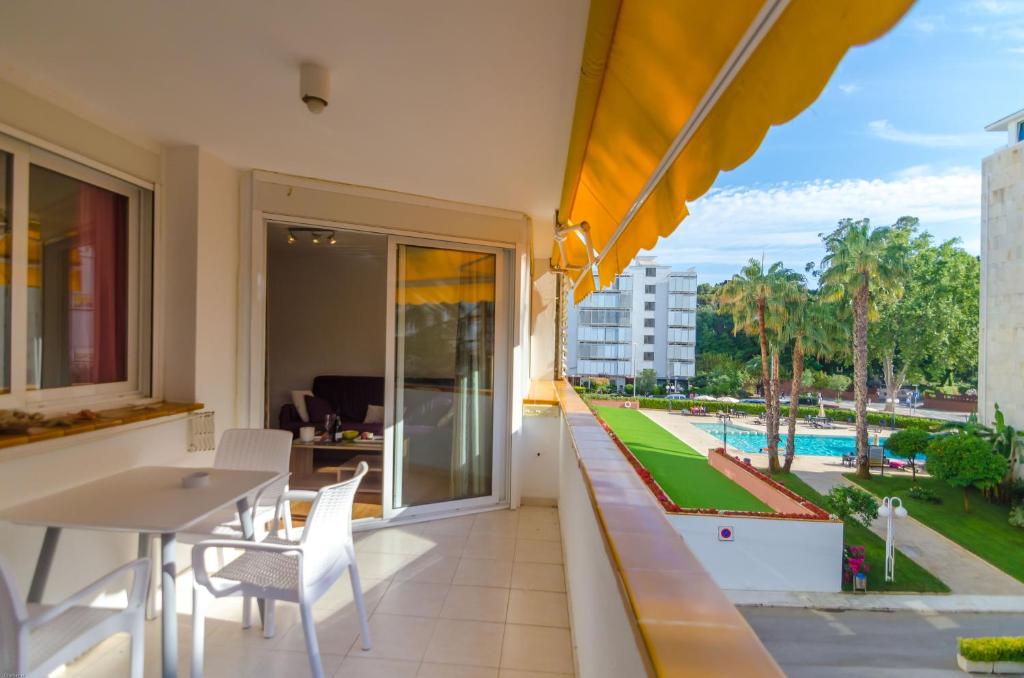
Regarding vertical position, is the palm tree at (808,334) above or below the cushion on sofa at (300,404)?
above

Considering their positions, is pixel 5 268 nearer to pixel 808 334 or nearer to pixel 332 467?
pixel 332 467

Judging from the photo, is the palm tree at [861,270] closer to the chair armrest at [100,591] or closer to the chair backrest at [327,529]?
the chair backrest at [327,529]

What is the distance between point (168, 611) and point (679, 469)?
19.6 meters

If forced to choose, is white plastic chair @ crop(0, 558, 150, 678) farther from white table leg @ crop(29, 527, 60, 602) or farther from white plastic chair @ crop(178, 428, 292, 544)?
white plastic chair @ crop(178, 428, 292, 544)

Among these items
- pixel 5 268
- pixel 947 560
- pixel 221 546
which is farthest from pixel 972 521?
pixel 5 268

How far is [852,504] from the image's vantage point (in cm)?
1204

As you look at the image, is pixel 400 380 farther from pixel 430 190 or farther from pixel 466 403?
pixel 430 190

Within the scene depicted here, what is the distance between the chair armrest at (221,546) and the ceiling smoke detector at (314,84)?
1816 mm

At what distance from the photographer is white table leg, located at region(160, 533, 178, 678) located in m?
1.86

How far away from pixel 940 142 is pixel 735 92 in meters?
2.23

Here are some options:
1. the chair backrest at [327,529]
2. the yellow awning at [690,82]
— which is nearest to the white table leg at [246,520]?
the chair backrest at [327,529]

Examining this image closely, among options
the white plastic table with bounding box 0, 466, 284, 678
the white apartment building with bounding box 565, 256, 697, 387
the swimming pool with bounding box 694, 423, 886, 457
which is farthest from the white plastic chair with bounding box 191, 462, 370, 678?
the white apartment building with bounding box 565, 256, 697, 387

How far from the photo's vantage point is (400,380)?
159 inches

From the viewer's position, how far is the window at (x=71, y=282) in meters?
2.27
